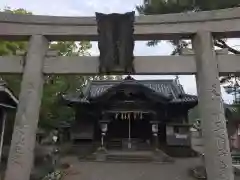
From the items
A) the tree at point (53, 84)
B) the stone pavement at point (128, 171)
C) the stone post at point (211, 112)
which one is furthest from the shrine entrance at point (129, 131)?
the stone post at point (211, 112)

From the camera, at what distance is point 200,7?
1020 centimetres

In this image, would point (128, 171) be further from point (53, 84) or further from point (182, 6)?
point (53, 84)

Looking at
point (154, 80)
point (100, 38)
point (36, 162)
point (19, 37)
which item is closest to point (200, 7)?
point (100, 38)

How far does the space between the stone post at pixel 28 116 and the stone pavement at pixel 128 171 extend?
4869 millimetres

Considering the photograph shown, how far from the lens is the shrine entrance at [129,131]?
15.0m

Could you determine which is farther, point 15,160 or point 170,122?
point 170,122

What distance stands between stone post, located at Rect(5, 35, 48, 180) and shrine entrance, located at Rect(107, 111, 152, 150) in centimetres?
945

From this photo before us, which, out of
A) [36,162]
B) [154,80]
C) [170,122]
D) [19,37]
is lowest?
[36,162]

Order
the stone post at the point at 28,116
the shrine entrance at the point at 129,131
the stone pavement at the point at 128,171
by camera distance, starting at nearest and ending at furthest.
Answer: the stone post at the point at 28,116
the stone pavement at the point at 128,171
the shrine entrance at the point at 129,131

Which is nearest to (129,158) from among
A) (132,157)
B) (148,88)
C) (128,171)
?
(132,157)

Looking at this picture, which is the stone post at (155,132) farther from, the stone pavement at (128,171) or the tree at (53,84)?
the tree at (53,84)

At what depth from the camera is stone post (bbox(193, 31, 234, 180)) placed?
16.9 feet

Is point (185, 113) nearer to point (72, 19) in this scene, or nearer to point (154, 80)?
point (154, 80)

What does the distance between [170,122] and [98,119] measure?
384cm
